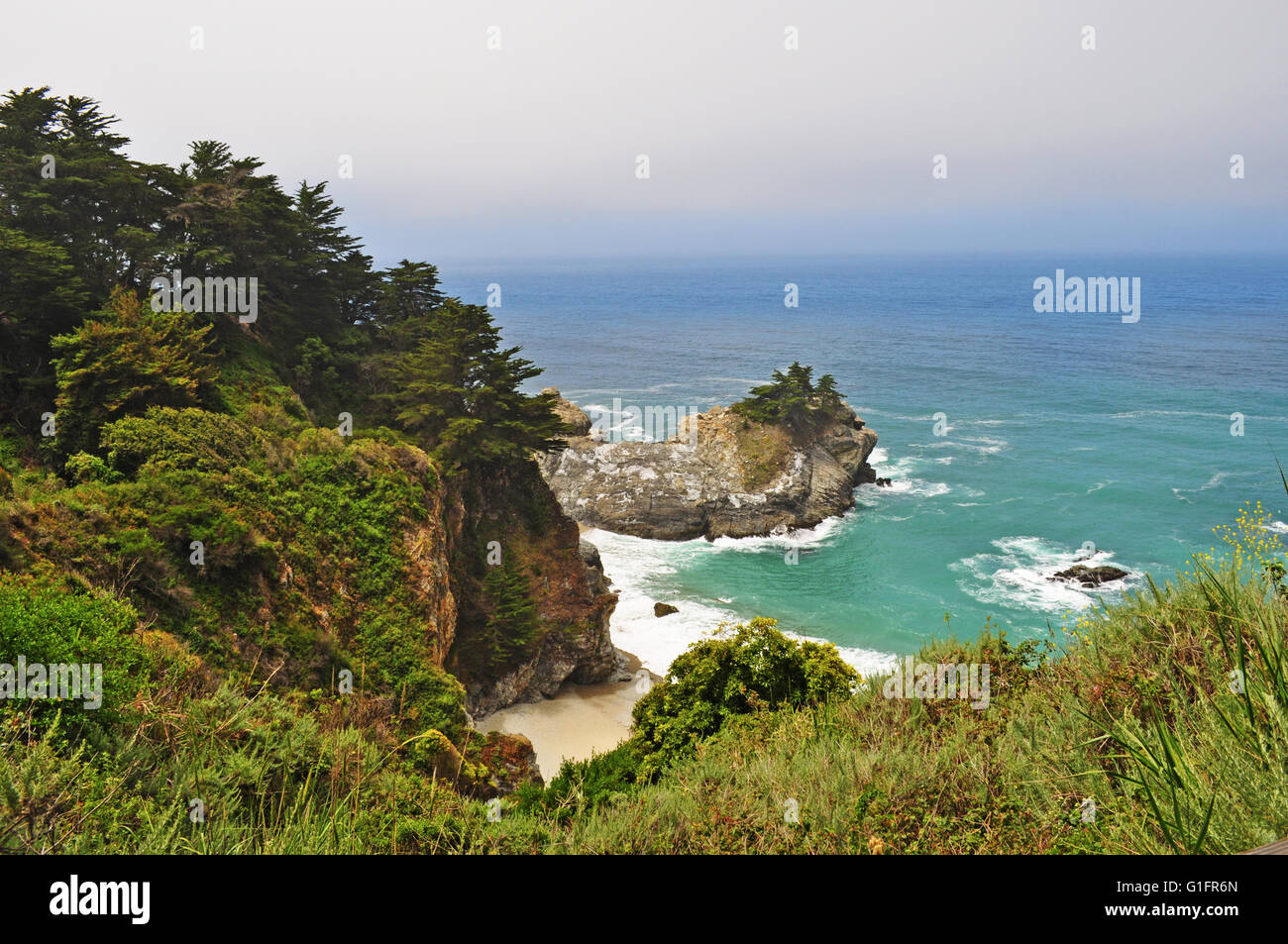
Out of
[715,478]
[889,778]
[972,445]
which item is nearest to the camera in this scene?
[889,778]

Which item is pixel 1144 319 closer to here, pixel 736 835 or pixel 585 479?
pixel 585 479

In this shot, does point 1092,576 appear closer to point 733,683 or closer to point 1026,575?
point 1026,575

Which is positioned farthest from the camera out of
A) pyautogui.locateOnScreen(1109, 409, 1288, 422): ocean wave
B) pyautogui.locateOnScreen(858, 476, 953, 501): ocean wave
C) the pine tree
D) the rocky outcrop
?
pyautogui.locateOnScreen(1109, 409, 1288, 422): ocean wave

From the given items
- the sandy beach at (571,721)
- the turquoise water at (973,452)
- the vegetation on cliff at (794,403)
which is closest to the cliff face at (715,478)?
the vegetation on cliff at (794,403)

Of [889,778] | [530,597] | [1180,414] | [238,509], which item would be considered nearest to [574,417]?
[530,597]

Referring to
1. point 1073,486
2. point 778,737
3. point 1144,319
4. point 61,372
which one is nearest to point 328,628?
point 61,372

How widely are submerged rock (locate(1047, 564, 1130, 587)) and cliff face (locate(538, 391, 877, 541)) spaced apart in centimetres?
1269

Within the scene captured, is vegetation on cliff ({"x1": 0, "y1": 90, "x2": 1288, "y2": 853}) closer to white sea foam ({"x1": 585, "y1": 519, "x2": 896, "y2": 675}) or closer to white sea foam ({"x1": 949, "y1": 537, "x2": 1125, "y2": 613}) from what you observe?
white sea foam ({"x1": 585, "y1": 519, "x2": 896, "y2": 675})

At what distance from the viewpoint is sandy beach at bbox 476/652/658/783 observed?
2136cm

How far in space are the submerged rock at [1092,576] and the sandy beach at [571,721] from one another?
2152 cm

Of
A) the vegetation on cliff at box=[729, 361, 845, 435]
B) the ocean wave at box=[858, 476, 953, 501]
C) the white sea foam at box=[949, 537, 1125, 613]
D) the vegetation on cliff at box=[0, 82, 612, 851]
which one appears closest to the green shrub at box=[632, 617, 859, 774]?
the vegetation on cliff at box=[0, 82, 612, 851]

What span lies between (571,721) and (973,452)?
1608 inches

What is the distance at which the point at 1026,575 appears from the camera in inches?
1334

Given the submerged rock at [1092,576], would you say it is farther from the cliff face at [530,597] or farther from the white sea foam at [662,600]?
the cliff face at [530,597]
